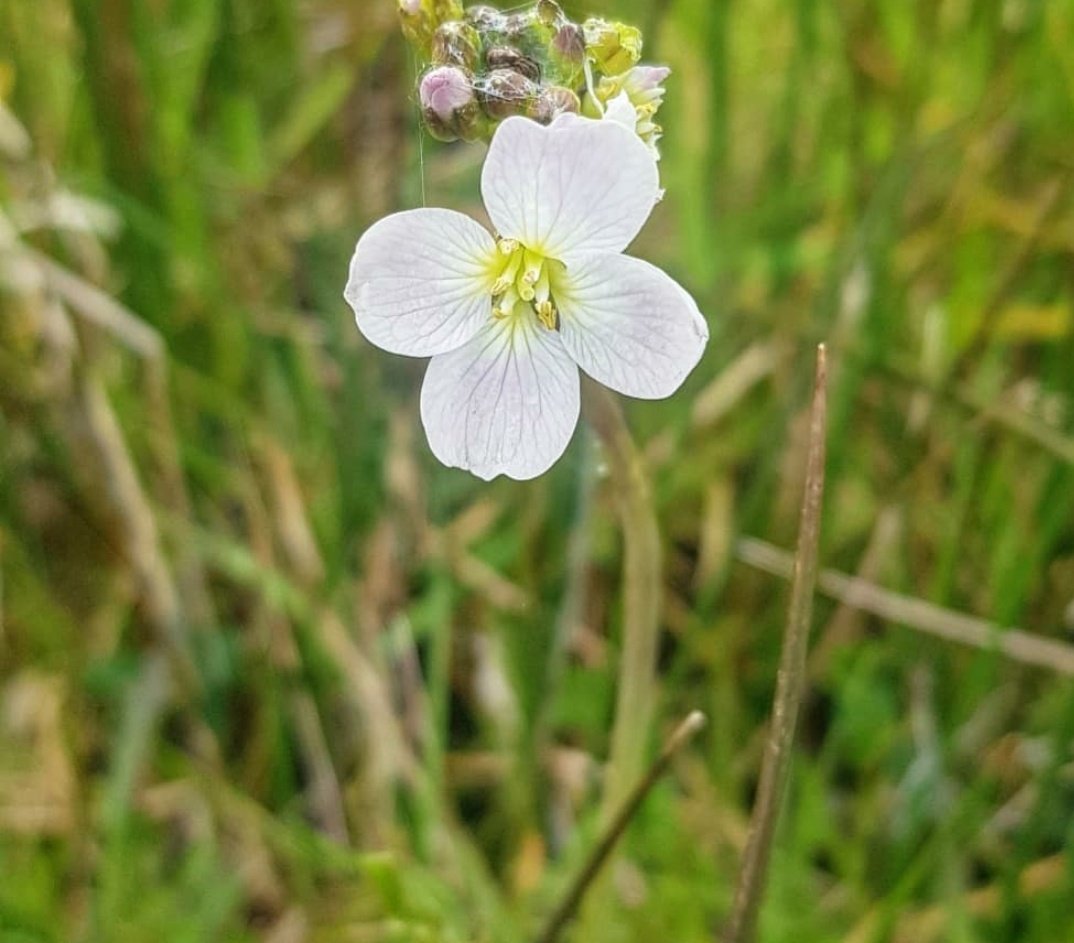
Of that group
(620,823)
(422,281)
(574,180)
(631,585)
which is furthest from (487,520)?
(574,180)

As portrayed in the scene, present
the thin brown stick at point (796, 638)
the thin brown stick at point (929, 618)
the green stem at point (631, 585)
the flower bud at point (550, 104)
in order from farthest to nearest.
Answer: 1. the thin brown stick at point (929, 618)
2. the green stem at point (631, 585)
3. the flower bud at point (550, 104)
4. the thin brown stick at point (796, 638)

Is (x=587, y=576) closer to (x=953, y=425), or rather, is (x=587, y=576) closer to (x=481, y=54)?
(x=953, y=425)

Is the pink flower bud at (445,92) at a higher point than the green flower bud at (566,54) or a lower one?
lower

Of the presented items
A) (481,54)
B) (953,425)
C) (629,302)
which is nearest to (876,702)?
(953,425)

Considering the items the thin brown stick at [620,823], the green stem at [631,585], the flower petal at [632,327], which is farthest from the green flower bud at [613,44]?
the thin brown stick at [620,823]

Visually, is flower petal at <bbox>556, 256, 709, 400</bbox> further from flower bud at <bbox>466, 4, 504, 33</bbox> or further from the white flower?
flower bud at <bbox>466, 4, 504, 33</bbox>

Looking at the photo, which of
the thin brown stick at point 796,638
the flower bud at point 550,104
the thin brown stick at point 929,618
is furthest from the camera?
the thin brown stick at point 929,618

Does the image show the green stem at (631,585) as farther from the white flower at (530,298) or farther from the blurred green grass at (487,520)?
the blurred green grass at (487,520)

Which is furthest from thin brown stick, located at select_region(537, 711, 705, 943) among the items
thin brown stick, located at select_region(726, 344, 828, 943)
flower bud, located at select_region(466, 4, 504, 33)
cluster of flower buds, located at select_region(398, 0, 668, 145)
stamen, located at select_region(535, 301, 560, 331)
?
flower bud, located at select_region(466, 4, 504, 33)
